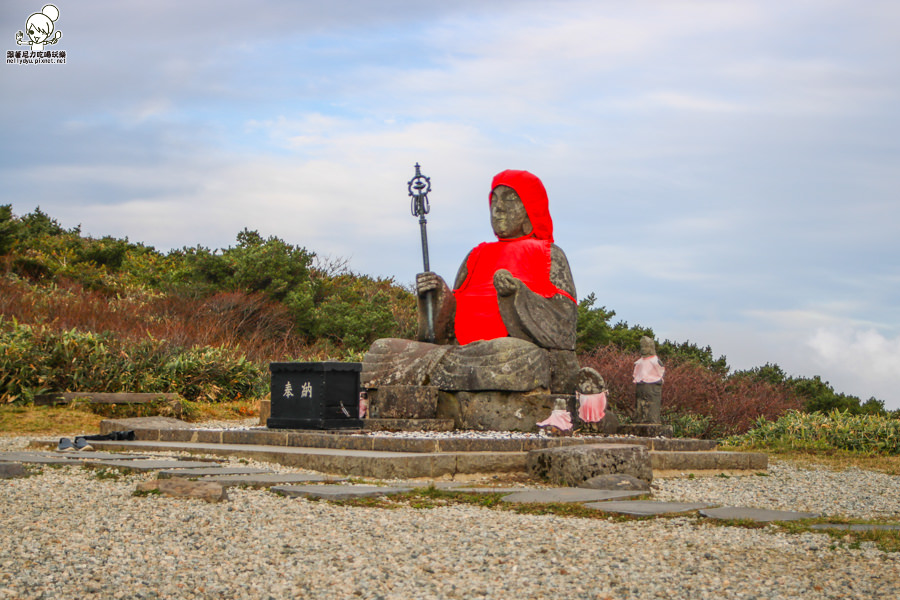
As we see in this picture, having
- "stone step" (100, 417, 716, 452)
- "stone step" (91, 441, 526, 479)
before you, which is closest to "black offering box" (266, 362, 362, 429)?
"stone step" (100, 417, 716, 452)

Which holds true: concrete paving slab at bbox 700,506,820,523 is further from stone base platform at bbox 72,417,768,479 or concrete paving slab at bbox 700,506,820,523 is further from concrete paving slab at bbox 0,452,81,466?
concrete paving slab at bbox 0,452,81,466

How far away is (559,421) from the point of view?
9023 mm

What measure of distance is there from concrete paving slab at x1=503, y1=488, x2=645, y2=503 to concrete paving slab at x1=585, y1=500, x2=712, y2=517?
16 cm

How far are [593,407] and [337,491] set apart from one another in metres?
4.63

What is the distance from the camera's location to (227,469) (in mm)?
6684

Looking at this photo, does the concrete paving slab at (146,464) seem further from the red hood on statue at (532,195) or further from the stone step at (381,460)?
the red hood on statue at (532,195)

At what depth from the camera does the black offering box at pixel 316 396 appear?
9.22 m

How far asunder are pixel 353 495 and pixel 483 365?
4144 millimetres

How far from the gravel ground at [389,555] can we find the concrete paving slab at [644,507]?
0.17 meters

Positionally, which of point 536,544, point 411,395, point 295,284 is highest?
point 295,284

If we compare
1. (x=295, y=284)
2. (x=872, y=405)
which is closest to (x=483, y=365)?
(x=872, y=405)

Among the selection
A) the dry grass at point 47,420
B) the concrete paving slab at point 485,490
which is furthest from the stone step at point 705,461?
the dry grass at point 47,420

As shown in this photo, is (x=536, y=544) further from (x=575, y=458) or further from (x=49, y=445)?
(x=49, y=445)

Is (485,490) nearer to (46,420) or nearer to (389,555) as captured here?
(389,555)
